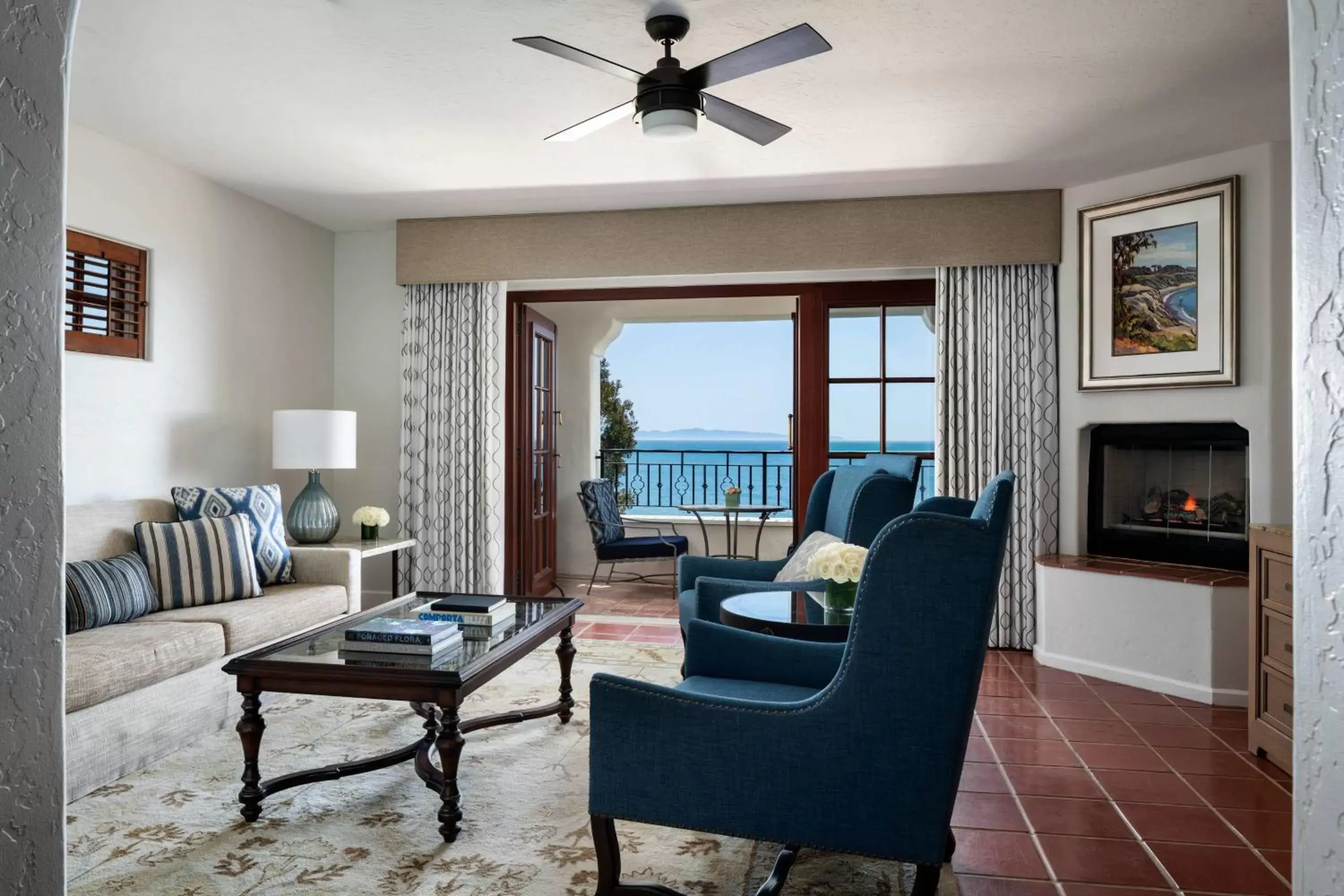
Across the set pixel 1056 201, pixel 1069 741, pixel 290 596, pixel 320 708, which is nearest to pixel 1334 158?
pixel 1069 741

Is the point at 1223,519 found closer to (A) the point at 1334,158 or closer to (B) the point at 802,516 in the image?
(B) the point at 802,516

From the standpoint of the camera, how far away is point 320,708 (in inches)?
147

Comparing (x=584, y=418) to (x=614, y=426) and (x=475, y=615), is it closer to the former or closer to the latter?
(x=614, y=426)

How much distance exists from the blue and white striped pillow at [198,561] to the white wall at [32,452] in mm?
3263

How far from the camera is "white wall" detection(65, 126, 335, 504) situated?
398 centimetres

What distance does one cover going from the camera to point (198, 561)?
3842 millimetres

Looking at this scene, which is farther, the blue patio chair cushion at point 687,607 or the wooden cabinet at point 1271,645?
the blue patio chair cushion at point 687,607

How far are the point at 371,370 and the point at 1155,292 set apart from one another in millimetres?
4669

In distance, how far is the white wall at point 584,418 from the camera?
748 cm

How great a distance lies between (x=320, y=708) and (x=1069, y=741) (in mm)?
3046

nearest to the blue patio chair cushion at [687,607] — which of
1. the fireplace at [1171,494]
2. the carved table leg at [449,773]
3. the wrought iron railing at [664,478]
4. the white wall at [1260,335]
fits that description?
the carved table leg at [449,773]

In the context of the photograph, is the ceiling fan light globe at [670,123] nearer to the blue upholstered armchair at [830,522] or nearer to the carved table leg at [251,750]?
the blue upholstered armchair at [830,522]

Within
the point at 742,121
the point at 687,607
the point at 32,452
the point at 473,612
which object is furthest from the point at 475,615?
the point at 32,452

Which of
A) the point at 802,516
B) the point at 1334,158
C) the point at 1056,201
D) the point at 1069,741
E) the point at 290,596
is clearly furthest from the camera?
the point at 802,516
